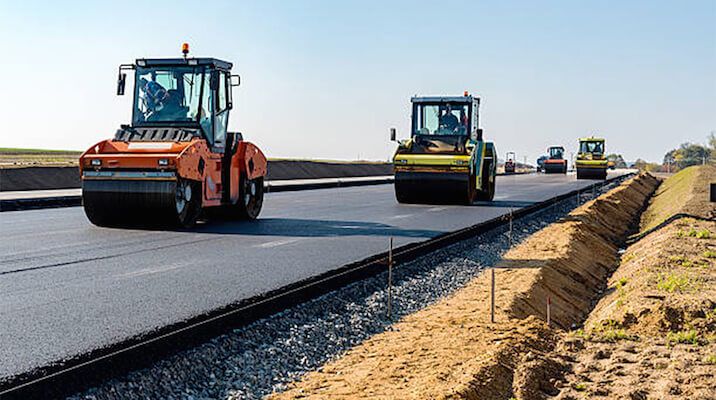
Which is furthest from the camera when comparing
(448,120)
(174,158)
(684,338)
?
(448,120)

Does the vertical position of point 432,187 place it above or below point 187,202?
above

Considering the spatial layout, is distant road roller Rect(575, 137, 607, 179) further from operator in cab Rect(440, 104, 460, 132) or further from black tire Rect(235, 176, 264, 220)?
black tire Rect(235, 176, 264, 220)

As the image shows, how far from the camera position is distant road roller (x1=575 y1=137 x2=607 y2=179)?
5231 centimetres

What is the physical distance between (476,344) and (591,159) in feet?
155

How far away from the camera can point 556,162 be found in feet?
230

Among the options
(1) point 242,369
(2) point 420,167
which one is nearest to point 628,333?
(1) point 242,369

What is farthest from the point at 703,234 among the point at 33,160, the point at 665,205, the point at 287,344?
the point at 33,160

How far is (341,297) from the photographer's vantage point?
9086mm

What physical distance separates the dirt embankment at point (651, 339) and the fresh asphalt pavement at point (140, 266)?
3.22 m

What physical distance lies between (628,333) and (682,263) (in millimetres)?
4415

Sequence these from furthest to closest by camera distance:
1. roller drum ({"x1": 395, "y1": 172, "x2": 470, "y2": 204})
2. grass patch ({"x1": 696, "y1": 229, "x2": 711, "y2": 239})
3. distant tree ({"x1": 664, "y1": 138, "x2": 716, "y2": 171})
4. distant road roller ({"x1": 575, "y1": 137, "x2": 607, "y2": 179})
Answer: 1. distant tree ({"x1": 664, "y1": 138, "x2": 716, "y2": 171})
2. distant road roller ({"x1": 575, "y1": 137, "x2": 607, "y2": 179})
3. roller drum ({"x1": 395, "y1": 172, "x2": 470, "y2": 204})
4. grass patch ({"x1": 696, "y1": 229, "x2": 711, "y2": 239})

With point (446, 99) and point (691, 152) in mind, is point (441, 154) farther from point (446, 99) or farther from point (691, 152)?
point (691, 152)

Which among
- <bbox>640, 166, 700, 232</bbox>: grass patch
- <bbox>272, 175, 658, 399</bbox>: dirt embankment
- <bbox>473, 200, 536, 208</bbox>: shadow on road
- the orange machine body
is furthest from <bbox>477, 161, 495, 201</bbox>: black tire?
<bbox>272, 175, 658, 399</bbox>: dirt embankment

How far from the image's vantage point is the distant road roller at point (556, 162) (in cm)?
7019
